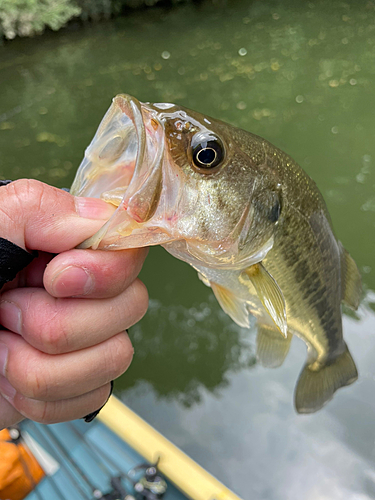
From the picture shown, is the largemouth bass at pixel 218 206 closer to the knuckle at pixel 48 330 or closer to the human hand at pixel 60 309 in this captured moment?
the human hand at pixel 60 309

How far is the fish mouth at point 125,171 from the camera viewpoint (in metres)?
0.72

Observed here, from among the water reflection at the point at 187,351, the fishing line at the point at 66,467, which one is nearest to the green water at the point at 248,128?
the water reflection at the point at 187,351

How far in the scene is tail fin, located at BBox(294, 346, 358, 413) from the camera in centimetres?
156

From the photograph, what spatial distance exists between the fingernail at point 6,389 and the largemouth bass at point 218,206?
0.44 meters

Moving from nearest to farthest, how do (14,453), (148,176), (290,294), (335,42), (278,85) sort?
(148,176), (290,294), (14,453), (278,85), (335,42)

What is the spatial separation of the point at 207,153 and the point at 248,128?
510cm

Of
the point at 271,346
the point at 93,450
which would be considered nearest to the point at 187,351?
the point at 93,450

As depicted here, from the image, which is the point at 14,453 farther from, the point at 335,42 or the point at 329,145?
the point at 335,42

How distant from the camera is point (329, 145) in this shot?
496 centimetres

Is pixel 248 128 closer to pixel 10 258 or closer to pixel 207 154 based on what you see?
pixel 207 154

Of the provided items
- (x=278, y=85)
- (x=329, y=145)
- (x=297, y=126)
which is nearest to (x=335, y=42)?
(x=278, y=85)

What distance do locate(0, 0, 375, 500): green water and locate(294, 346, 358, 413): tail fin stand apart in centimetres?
92

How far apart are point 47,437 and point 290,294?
1.66 meters

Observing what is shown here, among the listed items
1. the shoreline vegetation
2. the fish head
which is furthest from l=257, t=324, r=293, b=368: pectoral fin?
the shoreline vegetation
